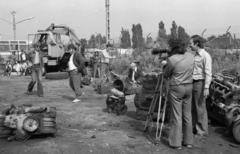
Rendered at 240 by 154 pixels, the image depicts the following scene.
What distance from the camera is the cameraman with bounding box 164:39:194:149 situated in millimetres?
4840

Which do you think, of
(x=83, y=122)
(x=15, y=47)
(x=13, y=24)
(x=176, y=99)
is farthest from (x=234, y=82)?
(x=13, y=24)

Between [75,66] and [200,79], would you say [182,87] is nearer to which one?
[200,79]

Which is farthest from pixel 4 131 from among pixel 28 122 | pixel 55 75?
pixel 55 75

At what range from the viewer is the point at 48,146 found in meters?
4.82

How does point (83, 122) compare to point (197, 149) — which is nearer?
point (197, 149)

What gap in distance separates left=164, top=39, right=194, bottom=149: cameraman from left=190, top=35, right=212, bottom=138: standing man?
482 millimetres

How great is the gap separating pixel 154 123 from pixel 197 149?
5.43ft

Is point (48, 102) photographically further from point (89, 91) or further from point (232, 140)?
point (232, 140)

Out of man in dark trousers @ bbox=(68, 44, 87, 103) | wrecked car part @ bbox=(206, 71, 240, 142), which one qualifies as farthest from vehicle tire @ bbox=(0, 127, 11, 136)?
wrecked car part @ bbox=(206, 71, 240, 142)

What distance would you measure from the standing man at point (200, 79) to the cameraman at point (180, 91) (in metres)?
0.48

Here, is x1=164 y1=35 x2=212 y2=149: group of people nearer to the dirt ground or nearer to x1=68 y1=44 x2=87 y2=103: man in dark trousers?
the dirt ground

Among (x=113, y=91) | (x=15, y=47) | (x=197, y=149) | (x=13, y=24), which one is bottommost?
(x=197, y=149)

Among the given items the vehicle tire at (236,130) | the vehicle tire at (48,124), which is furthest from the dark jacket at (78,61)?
the vehicle tire at (236,130)

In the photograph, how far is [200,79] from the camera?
5348 mm
